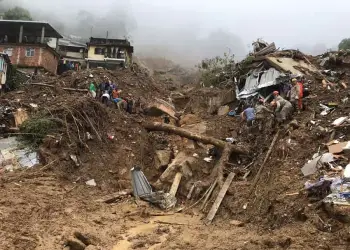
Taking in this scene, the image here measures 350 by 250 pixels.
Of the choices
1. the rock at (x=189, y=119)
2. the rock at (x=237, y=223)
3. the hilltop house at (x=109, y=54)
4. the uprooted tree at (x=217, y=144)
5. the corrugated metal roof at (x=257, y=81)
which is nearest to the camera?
the rock at (x=237, y=223)

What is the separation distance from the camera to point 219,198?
35.9 ft

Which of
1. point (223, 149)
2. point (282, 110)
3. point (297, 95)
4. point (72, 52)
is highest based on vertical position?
point (297, 95)

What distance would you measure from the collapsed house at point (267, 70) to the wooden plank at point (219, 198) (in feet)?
20.9

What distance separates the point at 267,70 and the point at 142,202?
9.35 meters

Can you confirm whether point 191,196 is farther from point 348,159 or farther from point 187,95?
point 187,95

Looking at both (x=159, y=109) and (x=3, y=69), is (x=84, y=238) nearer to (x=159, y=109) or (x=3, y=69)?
(x=159, y=109)

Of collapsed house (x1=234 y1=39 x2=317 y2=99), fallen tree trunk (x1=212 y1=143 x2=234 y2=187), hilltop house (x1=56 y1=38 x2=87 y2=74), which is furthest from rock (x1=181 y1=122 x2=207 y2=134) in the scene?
hilltop house (x1=56 y1=38 x2=87 y2=74)

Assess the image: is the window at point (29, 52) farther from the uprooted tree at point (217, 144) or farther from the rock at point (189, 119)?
the uprooted tree at point (217, 144)

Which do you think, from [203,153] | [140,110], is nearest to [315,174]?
[203,153]

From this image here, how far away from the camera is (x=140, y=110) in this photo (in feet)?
62.5

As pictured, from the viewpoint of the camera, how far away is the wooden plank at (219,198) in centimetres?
1033

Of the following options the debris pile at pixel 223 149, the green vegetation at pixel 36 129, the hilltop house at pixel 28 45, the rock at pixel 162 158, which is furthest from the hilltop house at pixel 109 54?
the green vegetation at pixel 36 129

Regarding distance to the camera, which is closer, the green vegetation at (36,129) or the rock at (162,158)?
the green vegetation at (36,129)

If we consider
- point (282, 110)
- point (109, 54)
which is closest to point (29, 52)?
point (109, 54)
